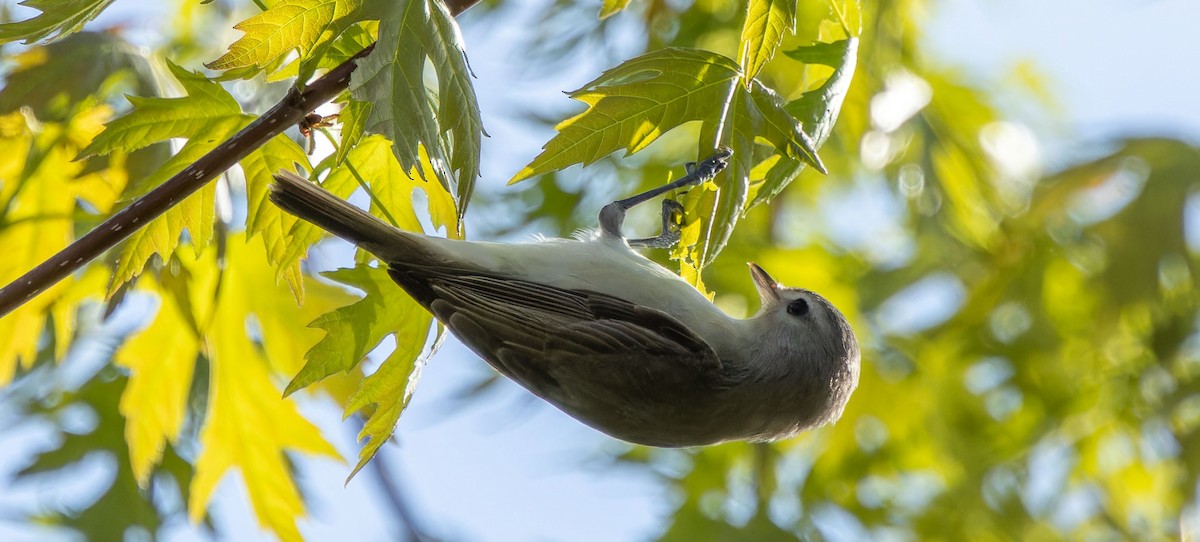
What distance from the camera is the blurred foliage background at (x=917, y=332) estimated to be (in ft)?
12.0

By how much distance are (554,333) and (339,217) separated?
0.54 metres

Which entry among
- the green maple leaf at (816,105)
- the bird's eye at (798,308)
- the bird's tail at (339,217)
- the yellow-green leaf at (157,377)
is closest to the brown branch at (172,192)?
the bird's tail at (339,217)

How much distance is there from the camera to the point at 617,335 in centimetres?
234

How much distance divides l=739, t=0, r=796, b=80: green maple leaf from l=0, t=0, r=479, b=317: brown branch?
72 centimetres

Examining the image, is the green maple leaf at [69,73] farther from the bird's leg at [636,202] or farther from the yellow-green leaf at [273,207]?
the bird's leg at [636,202]

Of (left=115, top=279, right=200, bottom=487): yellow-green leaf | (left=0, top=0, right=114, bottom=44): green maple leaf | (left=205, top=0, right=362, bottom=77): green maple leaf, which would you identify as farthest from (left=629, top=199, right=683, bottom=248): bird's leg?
(left=0, top=0, right=114, bottom=44): green maple leaf

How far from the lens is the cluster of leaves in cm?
177

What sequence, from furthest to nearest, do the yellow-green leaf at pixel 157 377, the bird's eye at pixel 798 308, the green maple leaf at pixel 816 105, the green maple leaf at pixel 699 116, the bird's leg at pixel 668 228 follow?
the yellow-green leaf at pixel 157 377, the bird's leg at pixel 668 228, the bird's eye at pixel 798 308, the green maple leaf at pixel 816 105, the green maple leaf at pixel 699 116

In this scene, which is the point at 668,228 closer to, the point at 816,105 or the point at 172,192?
the point at 816,105

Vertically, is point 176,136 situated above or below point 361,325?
above

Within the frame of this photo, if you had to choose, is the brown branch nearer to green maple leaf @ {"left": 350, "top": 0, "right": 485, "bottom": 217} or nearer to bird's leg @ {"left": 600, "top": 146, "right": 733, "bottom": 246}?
green maple leaf @ {"left": 350, "top": 0, "right": 485, "bottom": 217}

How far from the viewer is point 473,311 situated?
231cm

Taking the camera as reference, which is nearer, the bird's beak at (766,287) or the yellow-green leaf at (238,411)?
the bird's beak at (766,287)

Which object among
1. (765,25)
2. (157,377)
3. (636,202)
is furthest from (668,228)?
(157,377)
